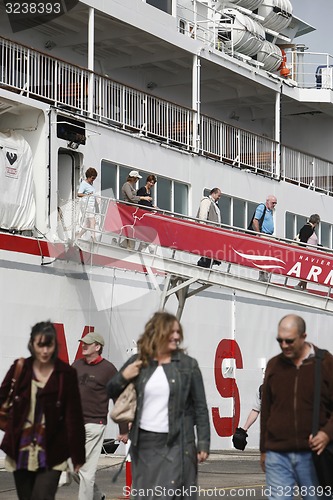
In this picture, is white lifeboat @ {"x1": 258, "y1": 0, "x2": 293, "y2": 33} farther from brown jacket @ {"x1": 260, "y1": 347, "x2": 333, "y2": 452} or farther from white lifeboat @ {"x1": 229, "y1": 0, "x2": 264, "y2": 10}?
brown jacket @ {"x1": 260, "y1": 347, "x2": 333, "y2": 452}

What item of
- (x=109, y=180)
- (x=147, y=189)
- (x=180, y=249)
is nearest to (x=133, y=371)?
(x=180, y=249)

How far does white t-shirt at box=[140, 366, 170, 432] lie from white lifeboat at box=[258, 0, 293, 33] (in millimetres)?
25094

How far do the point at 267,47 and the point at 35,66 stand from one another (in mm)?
10721

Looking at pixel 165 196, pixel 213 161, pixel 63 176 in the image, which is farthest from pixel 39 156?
pixel 213 161

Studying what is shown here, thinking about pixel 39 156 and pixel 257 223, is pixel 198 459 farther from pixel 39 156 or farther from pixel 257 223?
pixel 257 223

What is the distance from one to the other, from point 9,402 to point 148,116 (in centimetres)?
1690

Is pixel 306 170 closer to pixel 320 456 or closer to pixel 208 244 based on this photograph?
pixel 208 244

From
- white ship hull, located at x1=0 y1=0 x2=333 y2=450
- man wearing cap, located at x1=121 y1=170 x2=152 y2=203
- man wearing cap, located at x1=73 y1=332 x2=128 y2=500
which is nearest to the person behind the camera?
man wearing cap, located at x1=73 y1=332 x2=128 y2=500

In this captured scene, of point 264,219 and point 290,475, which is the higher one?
point 264,219

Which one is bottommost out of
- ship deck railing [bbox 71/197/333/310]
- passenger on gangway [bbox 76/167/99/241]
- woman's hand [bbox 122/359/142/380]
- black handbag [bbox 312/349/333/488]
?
black handbag [bbox 312/349/333/488]

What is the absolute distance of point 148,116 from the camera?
24078 millimetres

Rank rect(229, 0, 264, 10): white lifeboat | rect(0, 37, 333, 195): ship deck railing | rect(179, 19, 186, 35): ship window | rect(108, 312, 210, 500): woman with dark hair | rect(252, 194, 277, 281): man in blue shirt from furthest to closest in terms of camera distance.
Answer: rect(229, 0, 264, 10): white lifeboat, rect(179, 19, 186, 35): ship window, rect(252, 194, 277, 281): man in blue shirt, rect(0, 37, 333, 195): ship deck railing, rect(108, 312, 210, 500): woman with dark hair

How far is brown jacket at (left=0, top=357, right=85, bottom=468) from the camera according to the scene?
753cm

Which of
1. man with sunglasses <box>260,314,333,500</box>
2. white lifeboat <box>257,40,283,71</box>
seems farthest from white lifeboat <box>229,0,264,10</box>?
man with sunglasses <box>260,314,333,500</box>
